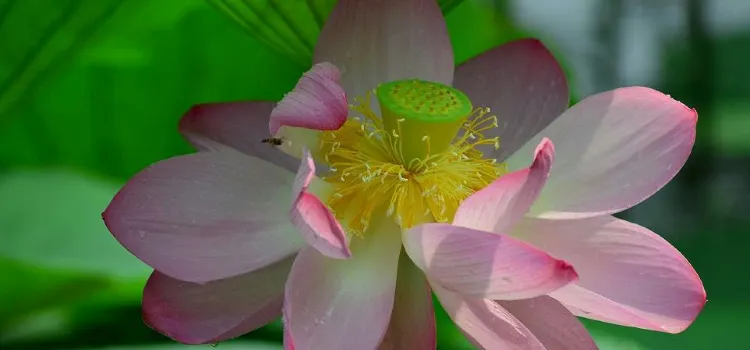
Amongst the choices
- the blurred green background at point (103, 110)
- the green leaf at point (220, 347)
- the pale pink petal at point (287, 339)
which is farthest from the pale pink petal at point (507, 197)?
the green leaf at point (220, 347)

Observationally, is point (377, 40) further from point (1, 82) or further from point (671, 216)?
point (671, 216)

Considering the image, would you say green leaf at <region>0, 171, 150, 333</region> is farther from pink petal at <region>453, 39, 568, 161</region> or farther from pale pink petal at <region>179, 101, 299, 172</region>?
pink petal at <region>453, 39, 568, 161</region>

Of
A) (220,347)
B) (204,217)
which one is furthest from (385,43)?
(220,347)

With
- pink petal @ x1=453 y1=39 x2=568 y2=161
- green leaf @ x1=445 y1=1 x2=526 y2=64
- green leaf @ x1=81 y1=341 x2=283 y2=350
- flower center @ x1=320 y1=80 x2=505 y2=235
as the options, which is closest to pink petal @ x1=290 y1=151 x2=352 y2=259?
flower center @ x1=320 y1=80 x2=505 y2=235

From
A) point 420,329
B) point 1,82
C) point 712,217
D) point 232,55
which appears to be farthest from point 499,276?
point 712,217

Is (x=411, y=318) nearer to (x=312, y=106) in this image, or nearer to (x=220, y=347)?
(x=312, y=106)

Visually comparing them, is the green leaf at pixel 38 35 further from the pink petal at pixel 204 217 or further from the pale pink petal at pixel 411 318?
the pale pink petal at pixel 411 318
